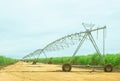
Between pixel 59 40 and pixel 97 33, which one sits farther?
pixel 59 40

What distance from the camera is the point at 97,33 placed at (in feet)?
103

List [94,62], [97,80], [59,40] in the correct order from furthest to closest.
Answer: [94,62] < [59,40] < [97,80]

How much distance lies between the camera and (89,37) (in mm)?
33000

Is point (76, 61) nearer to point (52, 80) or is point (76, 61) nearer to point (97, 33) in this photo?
point (97, 33)

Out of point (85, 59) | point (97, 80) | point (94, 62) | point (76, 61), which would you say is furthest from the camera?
point (76, 61)

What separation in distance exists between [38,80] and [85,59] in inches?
1741

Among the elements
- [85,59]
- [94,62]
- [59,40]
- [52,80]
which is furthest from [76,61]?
[52,80]

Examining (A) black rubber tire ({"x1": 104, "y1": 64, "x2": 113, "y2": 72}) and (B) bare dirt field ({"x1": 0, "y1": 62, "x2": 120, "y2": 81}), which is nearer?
(B) bare dirt field ({"x1": 0, "y1": 62, "x2": 120, "y2": 81})

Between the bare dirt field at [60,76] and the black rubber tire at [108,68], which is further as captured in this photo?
the black rubber tire at [108,68]

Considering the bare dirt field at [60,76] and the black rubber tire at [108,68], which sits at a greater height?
the black rubber tire at [108,68]

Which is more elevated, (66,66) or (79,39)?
(79,39)

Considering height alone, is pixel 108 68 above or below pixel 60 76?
above

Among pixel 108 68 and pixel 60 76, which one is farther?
pixel 108 68

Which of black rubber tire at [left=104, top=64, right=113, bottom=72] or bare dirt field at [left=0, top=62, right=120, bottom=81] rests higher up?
black rubber tire at [left=104, top=64, right=113, bottom=72]
